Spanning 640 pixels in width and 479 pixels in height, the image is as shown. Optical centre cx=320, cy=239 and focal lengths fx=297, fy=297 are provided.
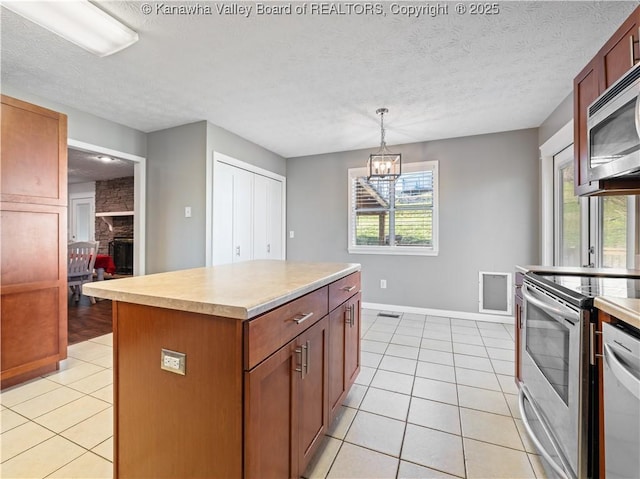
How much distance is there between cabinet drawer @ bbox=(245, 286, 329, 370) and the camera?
947 mm

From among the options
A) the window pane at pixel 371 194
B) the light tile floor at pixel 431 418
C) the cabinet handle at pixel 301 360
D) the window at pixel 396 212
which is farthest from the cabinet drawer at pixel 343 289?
the window pane at pixel 371 194

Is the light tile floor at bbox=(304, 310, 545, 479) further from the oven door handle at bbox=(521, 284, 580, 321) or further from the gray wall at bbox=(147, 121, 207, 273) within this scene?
the gray wall at bbox=(147, 121, 207, 273)

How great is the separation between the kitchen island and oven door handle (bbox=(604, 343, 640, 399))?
1044 millimetres

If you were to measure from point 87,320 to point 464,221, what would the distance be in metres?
5.11

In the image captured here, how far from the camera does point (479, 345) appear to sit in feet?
10.1

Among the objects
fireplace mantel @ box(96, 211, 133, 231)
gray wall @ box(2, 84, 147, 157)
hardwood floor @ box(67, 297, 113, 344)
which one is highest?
gray wall @ box(2, 84, 147, 157)

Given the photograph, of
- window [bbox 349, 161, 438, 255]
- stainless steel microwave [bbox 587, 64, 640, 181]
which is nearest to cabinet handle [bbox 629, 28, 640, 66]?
stainless steel microwave [bbox 587, 64, 640, 181]

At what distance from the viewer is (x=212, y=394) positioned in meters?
0.97

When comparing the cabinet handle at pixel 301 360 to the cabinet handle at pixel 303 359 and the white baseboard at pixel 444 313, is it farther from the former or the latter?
the white baseboard at pixel 444 313

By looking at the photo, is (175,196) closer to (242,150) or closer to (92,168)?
(242,150)

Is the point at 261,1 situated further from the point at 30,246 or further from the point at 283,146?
the point at 283,146

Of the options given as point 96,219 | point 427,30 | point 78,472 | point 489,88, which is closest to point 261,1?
point 427,30

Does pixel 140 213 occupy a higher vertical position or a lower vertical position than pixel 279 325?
higher

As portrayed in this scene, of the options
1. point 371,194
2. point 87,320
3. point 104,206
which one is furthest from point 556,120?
point 104,206
